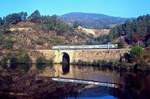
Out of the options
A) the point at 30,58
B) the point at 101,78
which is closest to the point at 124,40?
the point at 30,58

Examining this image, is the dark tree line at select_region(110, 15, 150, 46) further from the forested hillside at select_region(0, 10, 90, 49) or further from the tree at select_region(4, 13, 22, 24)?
the tree at select_region(4, 13, 22, 24)

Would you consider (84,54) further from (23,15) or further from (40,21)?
(23,15)

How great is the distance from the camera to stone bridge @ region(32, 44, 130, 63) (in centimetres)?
7706

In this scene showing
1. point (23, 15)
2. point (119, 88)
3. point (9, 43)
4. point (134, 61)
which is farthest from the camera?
point (23, 15)

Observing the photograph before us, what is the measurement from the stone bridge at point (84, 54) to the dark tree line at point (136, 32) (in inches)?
267

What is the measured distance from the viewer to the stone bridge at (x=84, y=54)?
3034 inches

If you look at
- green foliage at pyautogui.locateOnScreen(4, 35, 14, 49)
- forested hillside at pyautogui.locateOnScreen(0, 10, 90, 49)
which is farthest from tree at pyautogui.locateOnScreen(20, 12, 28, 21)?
green foliage at pyautogui.locateOnScreen(4, 35, 14, 49)

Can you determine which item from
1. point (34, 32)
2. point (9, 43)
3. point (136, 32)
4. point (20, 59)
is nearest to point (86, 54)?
point (20, 59)

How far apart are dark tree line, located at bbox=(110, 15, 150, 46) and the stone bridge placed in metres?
6.79

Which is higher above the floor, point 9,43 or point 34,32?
point 34,32

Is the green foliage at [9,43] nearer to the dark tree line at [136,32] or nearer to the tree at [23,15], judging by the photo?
the tree at [23,15]

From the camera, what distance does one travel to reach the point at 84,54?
8375cm

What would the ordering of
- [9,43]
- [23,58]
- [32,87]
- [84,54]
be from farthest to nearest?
[9,43]
[23,58]
[84,54]
[32,87]

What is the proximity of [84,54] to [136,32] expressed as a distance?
14983 mm
